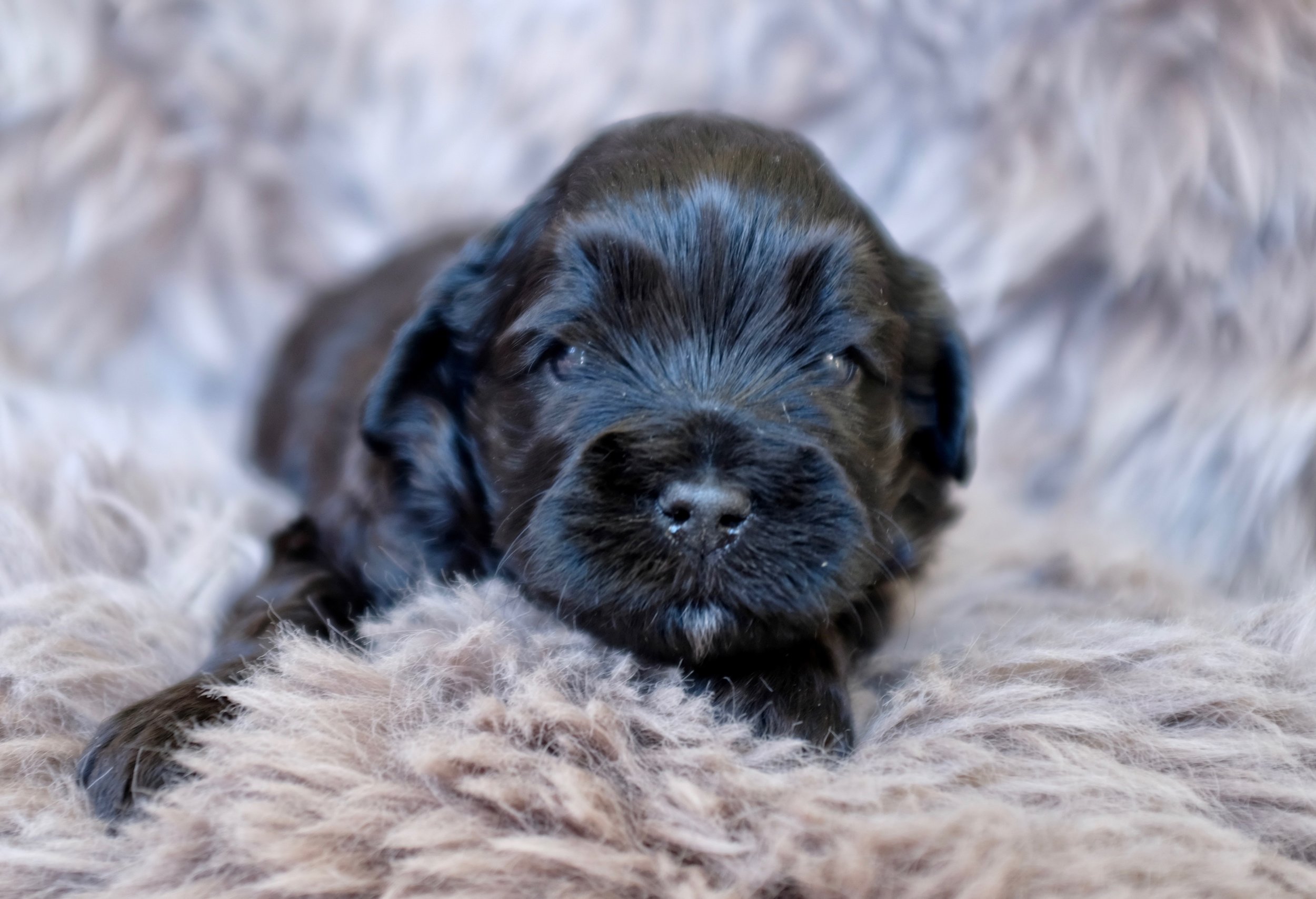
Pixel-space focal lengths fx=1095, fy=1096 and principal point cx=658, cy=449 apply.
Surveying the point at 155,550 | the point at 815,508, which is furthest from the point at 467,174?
the point at 815,508

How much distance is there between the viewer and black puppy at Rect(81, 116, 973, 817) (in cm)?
80

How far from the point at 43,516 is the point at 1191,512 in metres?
1.30

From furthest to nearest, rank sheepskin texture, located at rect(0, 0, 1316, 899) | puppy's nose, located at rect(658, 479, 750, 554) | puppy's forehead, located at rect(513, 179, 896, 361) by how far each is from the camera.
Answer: puppy's forehead, located at rect(513, 179, 896, 361) < puppy's nose, located at rect(658, 479, 750, 554) < sheepskin texture, located at rect(0, 0, 1316, 899)

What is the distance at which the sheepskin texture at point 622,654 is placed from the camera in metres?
0.67

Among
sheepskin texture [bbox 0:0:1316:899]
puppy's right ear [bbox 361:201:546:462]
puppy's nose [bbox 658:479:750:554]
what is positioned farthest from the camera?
puppy's right ear [bbox 361:201:546:462]

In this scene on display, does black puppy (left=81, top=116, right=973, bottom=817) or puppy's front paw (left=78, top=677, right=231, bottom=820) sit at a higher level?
black puppy (left=81, top=116, right=973, bottom=817)

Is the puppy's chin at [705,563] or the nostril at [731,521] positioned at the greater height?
the nostril at [731,521]

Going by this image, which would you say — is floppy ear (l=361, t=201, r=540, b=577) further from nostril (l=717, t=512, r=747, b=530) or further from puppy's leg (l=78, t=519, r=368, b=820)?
nostril (l=717, t=512, r=747, b=530)

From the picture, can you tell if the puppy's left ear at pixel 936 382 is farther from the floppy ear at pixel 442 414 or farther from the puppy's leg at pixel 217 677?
the puppy's leg at pixel 217 677

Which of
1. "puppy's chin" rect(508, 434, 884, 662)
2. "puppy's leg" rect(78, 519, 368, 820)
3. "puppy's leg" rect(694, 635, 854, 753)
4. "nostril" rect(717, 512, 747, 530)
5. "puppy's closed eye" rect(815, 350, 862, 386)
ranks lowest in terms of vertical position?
"puppy's leg" rect(78, 519, 368, 820)

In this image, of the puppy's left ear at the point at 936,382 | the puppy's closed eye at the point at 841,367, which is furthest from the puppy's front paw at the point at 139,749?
the puppy's left ear at the point at 936,382

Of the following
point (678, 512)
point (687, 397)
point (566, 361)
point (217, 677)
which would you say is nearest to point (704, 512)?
point (678, 512)

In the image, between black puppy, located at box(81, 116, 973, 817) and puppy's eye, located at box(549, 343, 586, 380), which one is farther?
puppy's eye, located at box(549, 343, 586, 380)

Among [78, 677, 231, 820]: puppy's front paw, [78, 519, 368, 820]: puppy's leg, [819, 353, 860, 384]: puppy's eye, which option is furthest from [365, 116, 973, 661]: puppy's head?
[78, 677, 231, 820]: puppy's front paw
